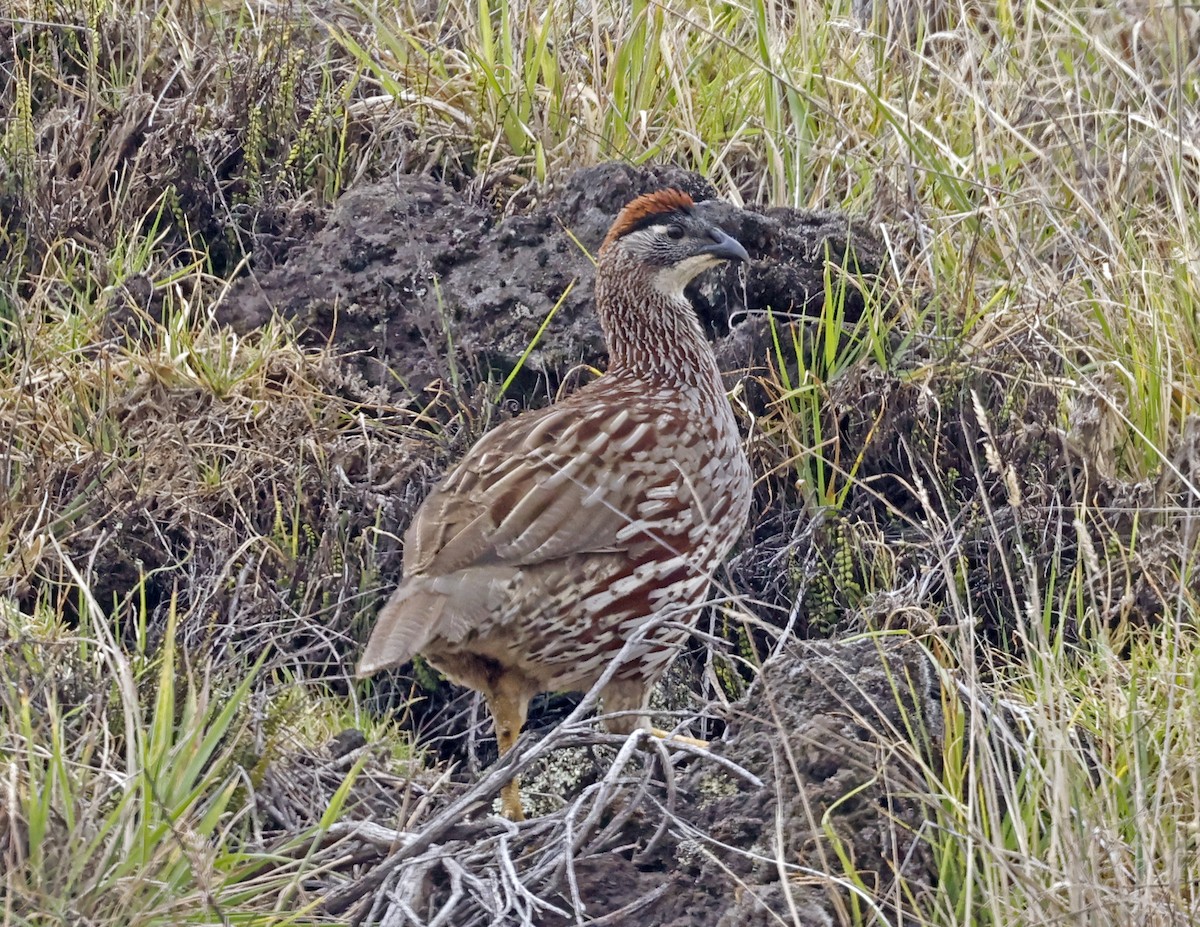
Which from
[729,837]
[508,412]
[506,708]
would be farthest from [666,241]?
[729,837]

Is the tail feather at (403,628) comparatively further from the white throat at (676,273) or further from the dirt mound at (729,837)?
the white throat at (676,273)

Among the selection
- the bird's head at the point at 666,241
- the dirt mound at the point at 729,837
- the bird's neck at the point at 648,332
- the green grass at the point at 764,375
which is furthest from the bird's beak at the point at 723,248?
the dirt mound at the point at 729,837

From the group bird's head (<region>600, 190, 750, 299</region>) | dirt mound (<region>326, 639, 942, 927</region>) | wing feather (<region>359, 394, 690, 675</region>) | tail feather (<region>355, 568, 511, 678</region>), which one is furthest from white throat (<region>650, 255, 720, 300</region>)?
dirt mound (<region>326, 639, 942, 927</region>)

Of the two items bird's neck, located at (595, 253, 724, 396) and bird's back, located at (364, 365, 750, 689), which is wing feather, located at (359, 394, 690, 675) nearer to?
bird's back, located at (364, 365, 750, 689)

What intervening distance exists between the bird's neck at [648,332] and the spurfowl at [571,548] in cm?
13

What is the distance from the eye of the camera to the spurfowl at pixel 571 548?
4223 millimetres

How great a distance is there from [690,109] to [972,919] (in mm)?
3951

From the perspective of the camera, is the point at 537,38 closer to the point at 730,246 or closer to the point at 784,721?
the point at 730,246

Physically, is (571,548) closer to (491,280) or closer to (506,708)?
(506,708)

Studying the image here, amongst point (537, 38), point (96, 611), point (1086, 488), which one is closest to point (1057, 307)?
point (1086, 488)

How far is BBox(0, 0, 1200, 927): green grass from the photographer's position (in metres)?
3.12

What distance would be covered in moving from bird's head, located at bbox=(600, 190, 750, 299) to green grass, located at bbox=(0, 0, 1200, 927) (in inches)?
15.9

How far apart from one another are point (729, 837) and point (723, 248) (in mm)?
2146

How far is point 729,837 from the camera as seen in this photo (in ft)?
11.7
